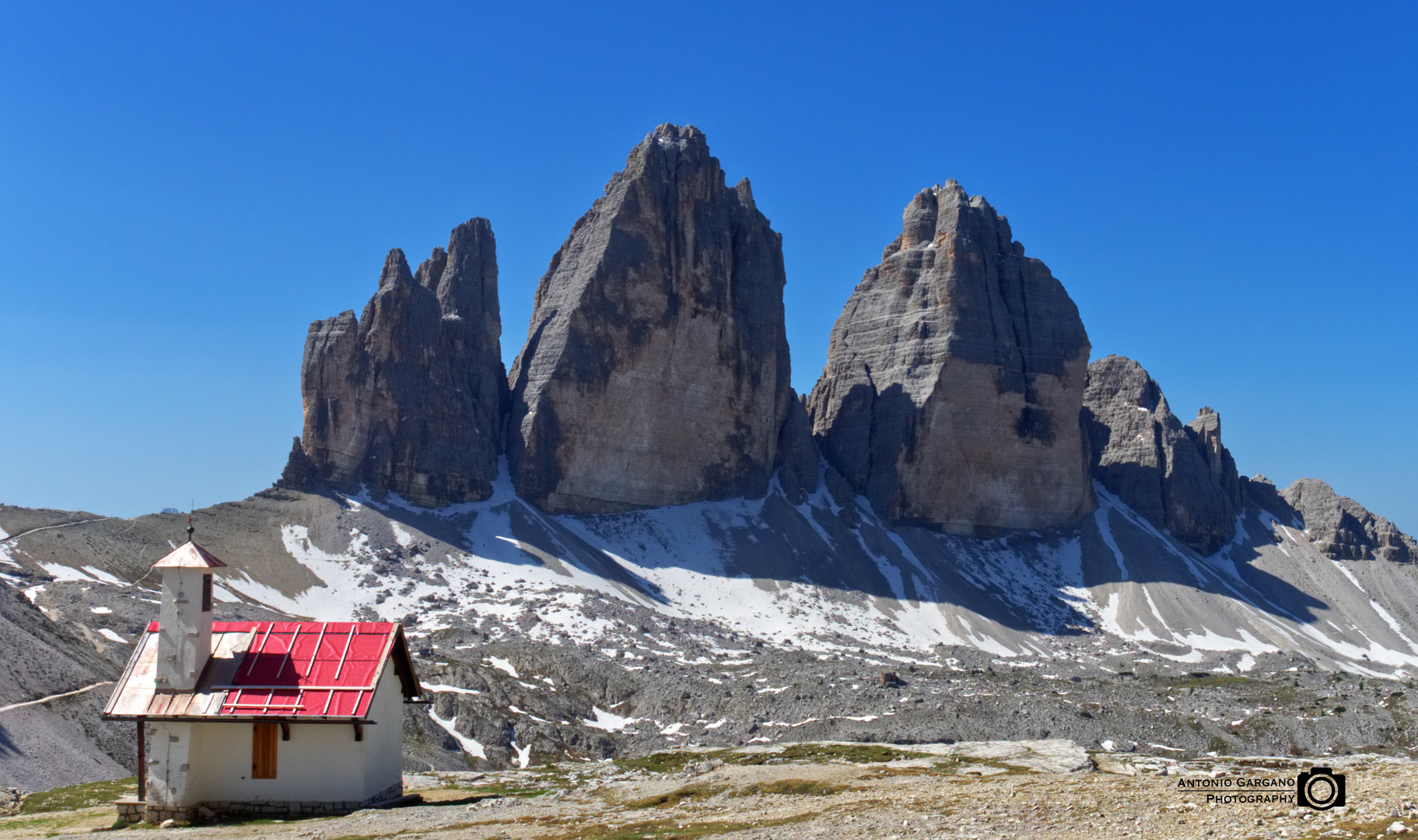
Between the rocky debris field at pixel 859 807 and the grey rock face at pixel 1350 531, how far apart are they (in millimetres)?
124065

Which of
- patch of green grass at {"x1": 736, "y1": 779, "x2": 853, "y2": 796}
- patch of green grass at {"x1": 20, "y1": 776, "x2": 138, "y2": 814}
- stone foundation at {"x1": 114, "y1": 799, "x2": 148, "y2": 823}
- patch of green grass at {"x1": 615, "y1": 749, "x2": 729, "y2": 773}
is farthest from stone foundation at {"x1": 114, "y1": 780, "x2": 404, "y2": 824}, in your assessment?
patch of green grass at {"x1": 615, "y1": 749, "x2": 729, "y2": 773}

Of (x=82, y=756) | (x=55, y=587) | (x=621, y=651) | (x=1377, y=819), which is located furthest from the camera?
(x=621, y=651)

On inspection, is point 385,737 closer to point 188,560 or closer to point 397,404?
point 188,560

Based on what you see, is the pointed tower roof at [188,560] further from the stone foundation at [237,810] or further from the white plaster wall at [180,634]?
the stone foundation at [237,810]

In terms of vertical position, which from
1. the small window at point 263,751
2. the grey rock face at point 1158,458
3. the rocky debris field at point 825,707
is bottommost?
the rocky debris field at point 825,707

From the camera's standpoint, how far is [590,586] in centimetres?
10806

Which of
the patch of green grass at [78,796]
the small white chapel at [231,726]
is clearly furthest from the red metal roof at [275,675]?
the patch of green grass at [78,796]

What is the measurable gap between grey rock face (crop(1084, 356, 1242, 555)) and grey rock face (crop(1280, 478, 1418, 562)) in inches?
374

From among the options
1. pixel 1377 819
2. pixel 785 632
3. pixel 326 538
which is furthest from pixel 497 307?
pixel 1377 819

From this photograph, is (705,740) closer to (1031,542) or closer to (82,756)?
(82,756)

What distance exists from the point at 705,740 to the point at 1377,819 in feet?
162

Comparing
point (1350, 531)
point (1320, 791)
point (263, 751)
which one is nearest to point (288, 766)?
point (263, 751)

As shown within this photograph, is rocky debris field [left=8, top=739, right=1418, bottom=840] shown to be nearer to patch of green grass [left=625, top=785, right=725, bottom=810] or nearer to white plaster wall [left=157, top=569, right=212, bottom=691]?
patch of green grass [left=625, top=785, right=725, bottom=810]

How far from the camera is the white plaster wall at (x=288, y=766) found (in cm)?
3297
